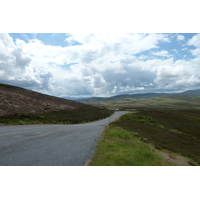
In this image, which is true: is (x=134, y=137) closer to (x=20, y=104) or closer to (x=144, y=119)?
(x=144, y=119)

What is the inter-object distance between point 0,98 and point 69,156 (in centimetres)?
4950

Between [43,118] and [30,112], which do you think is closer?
[43,118]

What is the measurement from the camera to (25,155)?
328 inches

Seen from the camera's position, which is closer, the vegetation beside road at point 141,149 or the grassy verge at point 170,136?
the vegetation beside road at point 141,149

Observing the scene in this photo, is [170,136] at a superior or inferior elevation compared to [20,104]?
inferior

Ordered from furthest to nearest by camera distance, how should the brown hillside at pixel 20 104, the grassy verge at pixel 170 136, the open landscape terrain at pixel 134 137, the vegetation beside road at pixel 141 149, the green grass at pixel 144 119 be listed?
1. the green grass at pixel 144 119
2. the brown hillside at pixel 20 104
3. the grassy verge at pixel 170 136
4. the open landscape terrain at pixel 134 137
5. the vegetation beside road at pixel 141 149

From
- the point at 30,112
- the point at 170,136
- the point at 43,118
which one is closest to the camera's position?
the point at 170,136

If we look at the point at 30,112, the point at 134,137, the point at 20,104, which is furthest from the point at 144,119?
the point at 20,104

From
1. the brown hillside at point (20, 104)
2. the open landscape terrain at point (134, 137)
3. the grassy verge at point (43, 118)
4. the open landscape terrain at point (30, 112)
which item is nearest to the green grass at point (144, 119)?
the open landscape terrain at point (134, 137)

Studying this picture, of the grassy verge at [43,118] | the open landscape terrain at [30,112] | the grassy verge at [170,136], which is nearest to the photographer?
the grassy verge at [170,136]

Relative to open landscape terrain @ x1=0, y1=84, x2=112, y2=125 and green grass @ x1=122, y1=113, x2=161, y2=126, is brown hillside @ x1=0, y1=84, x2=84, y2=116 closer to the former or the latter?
open landscape terrain @ x1=0, y1=84, x2=112, y2=125

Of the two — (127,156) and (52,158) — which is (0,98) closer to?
(52,158)

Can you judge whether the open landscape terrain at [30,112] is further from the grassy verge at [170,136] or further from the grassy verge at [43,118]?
the grassy verge at [170,136]

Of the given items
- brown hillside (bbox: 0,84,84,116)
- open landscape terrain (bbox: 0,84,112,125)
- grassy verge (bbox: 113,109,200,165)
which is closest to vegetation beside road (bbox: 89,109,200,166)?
grassy verge (bbox: 113,109,200,165)
